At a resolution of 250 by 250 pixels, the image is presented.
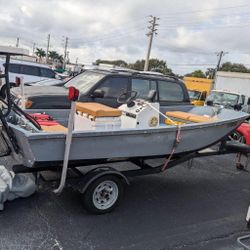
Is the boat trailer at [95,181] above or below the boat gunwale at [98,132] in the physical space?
below

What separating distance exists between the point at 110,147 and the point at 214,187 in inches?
105

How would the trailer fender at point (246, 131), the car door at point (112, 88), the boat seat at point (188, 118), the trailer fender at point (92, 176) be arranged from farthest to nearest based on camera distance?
the car door at point (112, 88), the trailer fender at point (246, 131), the boat seat at point (188, 118), the trailer fender at point (92, 176)

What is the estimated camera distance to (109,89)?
24.7ft

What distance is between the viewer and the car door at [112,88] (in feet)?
24.2

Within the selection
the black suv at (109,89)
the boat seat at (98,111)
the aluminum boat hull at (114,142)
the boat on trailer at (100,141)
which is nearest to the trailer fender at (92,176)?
the boat on trailer at (100,141)

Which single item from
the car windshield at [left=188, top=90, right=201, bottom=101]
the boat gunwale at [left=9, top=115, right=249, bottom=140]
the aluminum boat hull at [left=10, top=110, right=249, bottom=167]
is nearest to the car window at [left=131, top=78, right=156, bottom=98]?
the aluminum boat hull at [left=10, top=110, right=249, bottom=167]

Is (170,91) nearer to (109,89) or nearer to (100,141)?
(109,89)

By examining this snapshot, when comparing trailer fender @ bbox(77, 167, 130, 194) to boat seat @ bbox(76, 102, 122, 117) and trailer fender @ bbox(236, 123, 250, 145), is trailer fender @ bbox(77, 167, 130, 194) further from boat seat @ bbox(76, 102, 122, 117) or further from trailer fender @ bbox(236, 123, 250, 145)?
trailer fender @ bbox(236, 123, 250, 145)

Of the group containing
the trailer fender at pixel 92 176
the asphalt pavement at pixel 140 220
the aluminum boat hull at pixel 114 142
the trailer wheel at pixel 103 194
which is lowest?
the asphalt pavement at pixel 140 220

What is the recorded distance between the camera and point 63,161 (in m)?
4.04

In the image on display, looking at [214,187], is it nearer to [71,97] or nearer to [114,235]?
[114,235]

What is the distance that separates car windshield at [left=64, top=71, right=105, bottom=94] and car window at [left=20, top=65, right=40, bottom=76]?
10.2 m

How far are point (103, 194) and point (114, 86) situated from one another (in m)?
3.55

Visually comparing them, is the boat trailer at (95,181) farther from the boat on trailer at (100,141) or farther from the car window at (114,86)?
the car window at (114,86)
